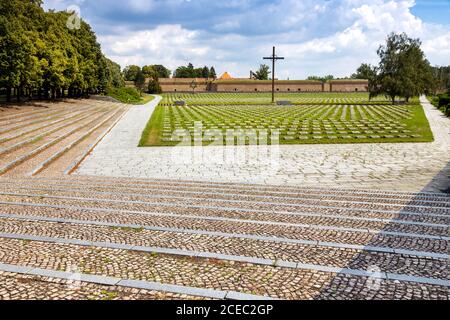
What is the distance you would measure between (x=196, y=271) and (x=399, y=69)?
47.9 m

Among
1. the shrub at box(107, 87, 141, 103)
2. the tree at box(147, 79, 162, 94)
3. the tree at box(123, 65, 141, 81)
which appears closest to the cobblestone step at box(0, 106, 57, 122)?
the shrub at box(107, 87, 141, 103)

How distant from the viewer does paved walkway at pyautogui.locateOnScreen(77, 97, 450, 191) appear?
39.3 ft

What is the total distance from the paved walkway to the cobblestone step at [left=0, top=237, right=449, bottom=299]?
7.62 meters

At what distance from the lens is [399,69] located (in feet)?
149

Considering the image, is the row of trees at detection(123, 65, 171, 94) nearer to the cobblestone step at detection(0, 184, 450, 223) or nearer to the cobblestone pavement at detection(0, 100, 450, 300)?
the cobblestone step at detection(0, 184, 450, 223)

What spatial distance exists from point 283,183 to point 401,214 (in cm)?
497

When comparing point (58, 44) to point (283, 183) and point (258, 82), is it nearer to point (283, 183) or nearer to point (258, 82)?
point (283, 183)

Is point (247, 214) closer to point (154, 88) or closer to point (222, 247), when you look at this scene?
point (222, 247)

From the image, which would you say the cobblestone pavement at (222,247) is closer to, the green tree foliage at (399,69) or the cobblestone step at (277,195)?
the cobblestone step at (277,195)

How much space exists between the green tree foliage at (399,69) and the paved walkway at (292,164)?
28407 mm

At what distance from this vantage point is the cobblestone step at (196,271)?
3631mm

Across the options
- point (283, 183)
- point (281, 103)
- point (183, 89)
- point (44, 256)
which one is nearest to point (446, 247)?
point (44, 256)

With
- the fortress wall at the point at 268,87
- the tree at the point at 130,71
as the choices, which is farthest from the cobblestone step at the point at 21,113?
the tree at the point at 130,71

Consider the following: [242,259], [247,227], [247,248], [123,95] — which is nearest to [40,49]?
[123,95]
